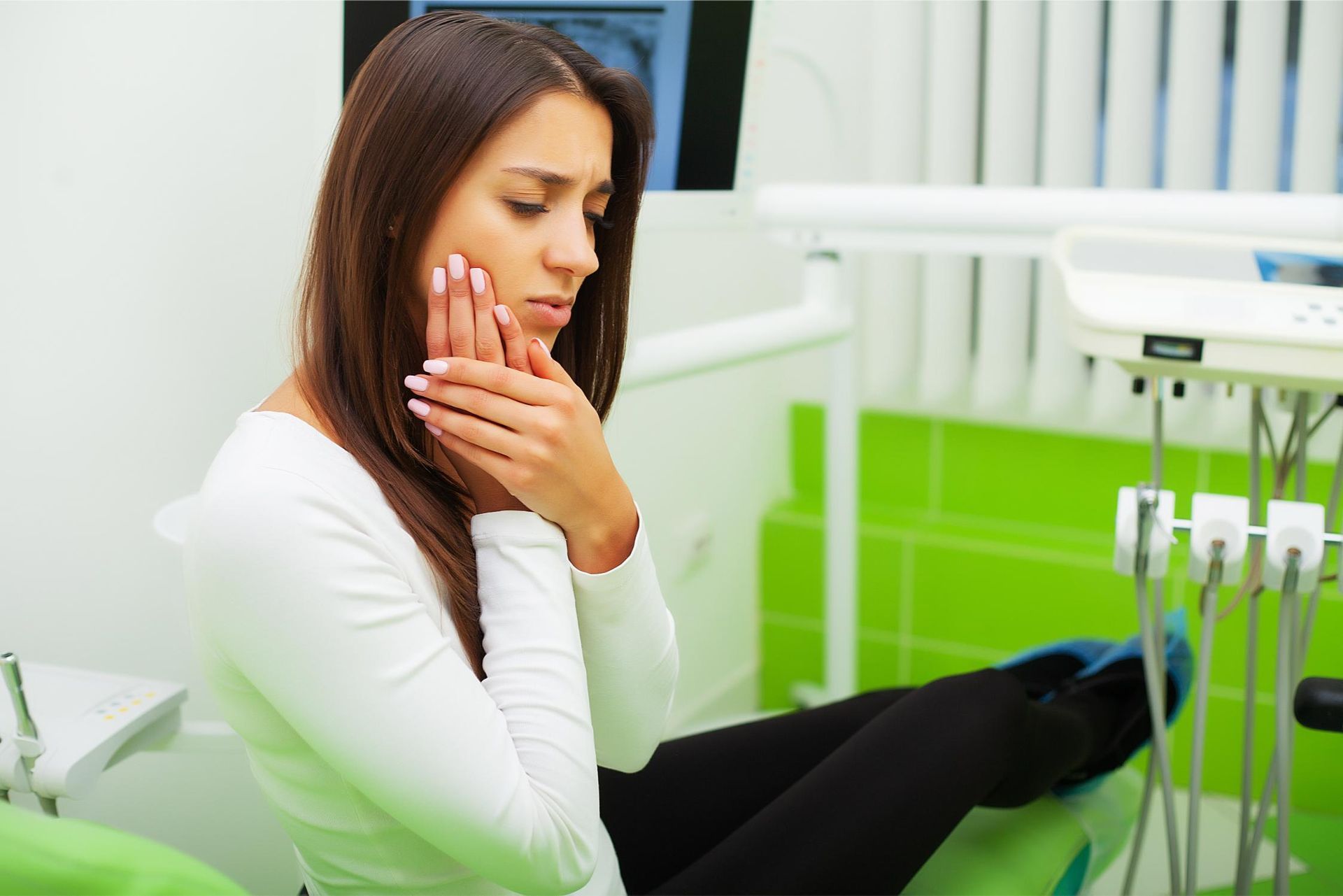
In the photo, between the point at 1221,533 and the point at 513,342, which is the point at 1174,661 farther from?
the point at 513,342

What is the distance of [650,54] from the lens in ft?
4.32

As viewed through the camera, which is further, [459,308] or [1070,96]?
[1070,96]

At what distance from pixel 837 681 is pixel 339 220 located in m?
1.35

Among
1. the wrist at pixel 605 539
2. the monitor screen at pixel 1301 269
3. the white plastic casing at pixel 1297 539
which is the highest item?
the monitor screen at pixel 1301 269

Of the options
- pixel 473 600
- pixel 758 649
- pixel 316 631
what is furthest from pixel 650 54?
pixel 758 649

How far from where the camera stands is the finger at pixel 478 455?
833 mm

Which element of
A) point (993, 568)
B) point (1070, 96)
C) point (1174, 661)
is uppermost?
point (1070, 96)

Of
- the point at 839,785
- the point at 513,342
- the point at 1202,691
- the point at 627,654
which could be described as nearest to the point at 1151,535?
the point at 1202,691

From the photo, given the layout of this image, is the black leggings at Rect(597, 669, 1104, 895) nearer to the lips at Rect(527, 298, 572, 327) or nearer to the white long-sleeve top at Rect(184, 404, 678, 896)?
the white long-sleeve top at Rect(184, 404, 678, 896)

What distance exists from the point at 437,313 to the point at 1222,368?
62cm

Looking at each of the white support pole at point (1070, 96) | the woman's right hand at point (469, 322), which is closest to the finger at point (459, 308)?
the woman's right hand at point (469, 322)

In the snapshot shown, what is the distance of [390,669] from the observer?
2.32 ft

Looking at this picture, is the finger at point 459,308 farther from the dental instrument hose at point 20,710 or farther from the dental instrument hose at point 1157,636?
the dental instrument hose at point 1157,636

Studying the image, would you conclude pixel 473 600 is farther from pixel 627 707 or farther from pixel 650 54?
pixel 650 54
